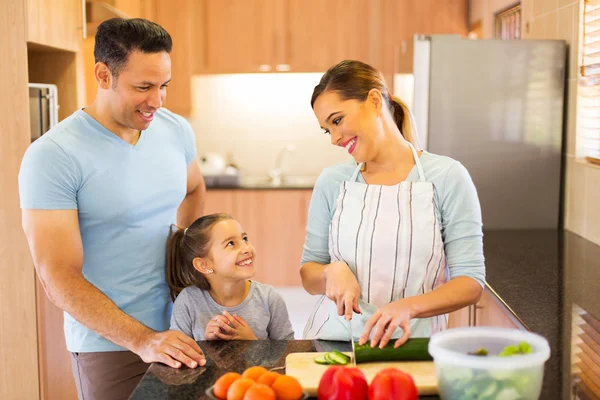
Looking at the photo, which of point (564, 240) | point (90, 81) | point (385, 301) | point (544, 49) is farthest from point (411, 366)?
point (90, 81)

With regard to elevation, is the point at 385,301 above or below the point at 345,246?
below

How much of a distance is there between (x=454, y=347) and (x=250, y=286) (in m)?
0.85

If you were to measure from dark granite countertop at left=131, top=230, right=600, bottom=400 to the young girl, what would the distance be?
255mm

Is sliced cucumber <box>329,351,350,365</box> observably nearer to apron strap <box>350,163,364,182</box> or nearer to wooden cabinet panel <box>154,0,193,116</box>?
apron strap <box>350,163,364,182</box>

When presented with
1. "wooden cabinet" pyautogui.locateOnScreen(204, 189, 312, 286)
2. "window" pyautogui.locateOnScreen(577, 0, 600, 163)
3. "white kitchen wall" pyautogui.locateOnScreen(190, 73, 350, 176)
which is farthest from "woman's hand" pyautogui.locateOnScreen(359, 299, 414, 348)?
"white kitchen wall" pyautogui.locateOnScreen(190, 73, 350, 176)

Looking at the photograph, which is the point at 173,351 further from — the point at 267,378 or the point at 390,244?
the point at 390,244

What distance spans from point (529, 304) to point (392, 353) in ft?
2.50

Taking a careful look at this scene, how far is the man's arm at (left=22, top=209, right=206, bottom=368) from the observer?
160 cm

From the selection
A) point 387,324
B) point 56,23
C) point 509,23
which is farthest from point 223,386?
point 509,23

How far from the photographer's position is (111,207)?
5.79ft

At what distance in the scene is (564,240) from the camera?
2992 millimetres

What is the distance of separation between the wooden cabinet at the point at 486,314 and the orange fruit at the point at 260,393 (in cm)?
→ 110

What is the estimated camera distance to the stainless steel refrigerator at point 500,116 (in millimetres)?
3191

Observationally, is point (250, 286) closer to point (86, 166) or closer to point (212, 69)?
point (86, 166)
